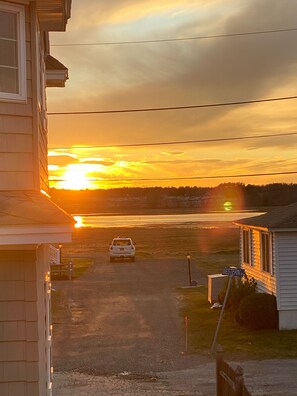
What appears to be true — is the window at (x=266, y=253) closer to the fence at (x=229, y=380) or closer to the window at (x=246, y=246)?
the window at (x=246, y=246)

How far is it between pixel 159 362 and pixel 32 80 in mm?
10656

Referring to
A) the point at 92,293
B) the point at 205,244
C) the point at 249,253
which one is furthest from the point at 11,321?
the point at 205,244

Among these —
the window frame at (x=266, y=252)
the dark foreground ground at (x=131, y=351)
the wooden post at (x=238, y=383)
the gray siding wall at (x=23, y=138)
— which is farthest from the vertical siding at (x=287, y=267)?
the gray siding wall at (x=23, y=138)

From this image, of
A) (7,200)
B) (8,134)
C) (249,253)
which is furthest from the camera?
(249,253)

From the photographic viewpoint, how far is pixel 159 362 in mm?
17297

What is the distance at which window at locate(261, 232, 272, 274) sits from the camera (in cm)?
2237

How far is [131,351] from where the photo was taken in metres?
18.6

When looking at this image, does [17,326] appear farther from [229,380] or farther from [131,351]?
[131,351]

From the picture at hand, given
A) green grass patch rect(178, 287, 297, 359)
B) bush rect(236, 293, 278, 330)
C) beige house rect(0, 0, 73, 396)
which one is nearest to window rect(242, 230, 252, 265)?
green grass patch rect(178, 287, 297, 359)

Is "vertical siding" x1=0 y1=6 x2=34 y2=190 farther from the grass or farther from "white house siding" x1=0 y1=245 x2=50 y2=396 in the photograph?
the grass

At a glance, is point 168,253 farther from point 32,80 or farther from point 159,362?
point 32,80

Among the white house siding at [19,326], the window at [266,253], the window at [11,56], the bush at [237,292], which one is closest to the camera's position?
the white house siding at [19,326]

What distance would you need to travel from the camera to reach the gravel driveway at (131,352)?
48.5 ft

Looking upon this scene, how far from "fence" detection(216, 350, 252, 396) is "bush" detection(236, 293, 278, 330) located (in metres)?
10.3
